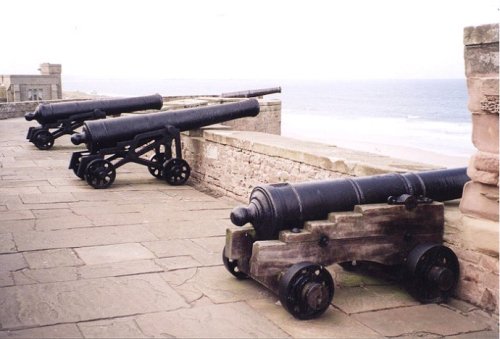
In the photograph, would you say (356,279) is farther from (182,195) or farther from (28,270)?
(182,195)

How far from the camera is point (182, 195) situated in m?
8.17

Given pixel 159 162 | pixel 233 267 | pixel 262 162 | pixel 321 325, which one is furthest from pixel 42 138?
pixel 321 325

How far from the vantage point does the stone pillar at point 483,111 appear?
396cm

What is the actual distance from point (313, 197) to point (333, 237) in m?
0.29

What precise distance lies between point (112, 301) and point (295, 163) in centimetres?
310

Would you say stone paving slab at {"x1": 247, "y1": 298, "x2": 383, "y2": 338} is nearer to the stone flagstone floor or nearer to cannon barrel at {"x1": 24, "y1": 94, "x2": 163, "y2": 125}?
the stone flagstone floor

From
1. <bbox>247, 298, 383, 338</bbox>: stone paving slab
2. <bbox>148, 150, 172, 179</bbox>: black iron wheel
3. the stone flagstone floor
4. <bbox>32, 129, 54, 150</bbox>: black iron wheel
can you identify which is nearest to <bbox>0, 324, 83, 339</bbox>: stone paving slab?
the stone flagstone floor

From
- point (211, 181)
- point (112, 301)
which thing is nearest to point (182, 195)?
point (211, 181)

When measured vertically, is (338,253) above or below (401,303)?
above

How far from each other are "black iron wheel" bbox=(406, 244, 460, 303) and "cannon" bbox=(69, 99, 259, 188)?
16.4 ft

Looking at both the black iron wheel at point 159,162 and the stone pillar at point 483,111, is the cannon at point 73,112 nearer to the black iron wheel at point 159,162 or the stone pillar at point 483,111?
the black iron wheel at point 159,162

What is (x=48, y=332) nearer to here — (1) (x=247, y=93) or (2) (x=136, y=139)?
(2) (x=136, y=139)

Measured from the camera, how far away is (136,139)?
335 inches

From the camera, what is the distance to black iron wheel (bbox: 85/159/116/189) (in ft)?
27.5
